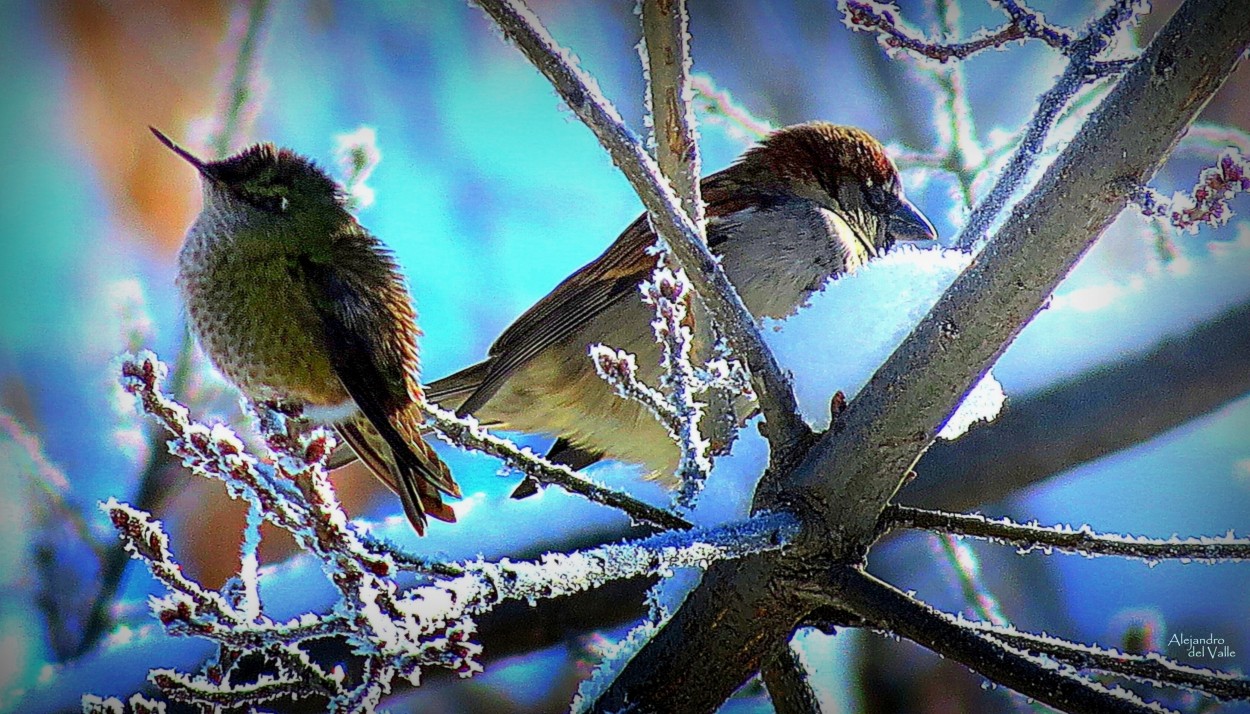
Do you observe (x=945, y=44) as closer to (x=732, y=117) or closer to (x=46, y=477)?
(x=732, y=117)

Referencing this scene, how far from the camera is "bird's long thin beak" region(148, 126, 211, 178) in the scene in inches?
35.9

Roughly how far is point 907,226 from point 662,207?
61 centimetres

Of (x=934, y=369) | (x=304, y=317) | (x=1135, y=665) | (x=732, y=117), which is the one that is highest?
(x=732, y=117)

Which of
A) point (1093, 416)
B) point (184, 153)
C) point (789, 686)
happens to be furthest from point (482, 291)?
point (1093, 416)

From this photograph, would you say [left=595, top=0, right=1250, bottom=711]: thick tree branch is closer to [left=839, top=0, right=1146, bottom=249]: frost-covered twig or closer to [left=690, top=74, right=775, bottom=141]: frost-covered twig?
[left=839, top=0, right=1146, bottom=249]: frost-covered twig

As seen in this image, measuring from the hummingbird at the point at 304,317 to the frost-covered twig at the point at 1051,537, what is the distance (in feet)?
1.28

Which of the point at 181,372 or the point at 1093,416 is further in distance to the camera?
the point at 1093,416

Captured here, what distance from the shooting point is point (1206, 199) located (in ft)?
3.02

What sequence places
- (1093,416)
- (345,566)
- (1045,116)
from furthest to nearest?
(1093,416)
(1045,116)
(345,566)

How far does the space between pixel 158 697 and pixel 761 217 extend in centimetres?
71

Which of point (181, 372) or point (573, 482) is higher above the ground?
point (181, 372)

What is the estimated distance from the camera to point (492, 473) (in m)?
0.97

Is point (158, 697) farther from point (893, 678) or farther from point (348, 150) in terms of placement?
point (893, 678)

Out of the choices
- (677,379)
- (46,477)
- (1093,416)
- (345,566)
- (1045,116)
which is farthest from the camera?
(1093,416)
